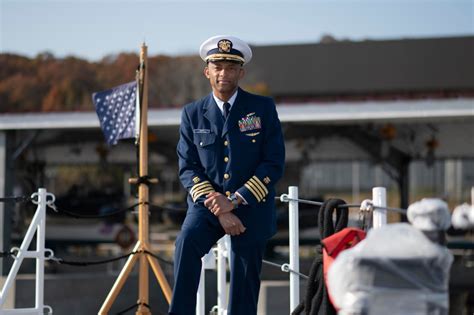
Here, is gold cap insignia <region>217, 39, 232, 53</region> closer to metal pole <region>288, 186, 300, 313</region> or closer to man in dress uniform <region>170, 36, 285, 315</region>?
man in dress uniform <region>170, 36, 285, 315</region>

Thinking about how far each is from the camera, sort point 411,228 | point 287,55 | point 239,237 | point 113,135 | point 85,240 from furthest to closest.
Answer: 1. point 287,55
2. point 85,240
3. point 113,135
4. point 239,237
5. point 411,228

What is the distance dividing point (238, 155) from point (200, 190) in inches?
10.0

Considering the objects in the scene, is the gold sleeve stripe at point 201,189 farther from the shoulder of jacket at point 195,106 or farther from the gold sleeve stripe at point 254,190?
the shoulder of jacket at point 195,106

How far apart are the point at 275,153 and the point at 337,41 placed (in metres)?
45.5

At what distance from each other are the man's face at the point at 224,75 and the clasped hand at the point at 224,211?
0.54 metres

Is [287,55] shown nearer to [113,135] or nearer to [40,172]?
[40,172]

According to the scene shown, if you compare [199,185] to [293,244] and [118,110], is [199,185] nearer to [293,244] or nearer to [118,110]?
[293,244]

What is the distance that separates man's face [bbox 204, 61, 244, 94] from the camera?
4496 mm

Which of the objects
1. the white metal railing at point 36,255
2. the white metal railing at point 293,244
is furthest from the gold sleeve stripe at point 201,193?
the white metal railing at point 36,255

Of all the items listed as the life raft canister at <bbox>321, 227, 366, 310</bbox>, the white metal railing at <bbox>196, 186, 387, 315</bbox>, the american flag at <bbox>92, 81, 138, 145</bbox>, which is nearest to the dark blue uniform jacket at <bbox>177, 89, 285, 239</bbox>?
the white metal railing at <bbox>196, 186, 387, 315</bbox>

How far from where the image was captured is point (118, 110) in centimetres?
699

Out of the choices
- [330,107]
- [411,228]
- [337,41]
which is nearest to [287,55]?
[337,41]

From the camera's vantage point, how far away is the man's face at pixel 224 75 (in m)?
4.50

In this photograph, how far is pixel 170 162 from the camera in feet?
63.2
